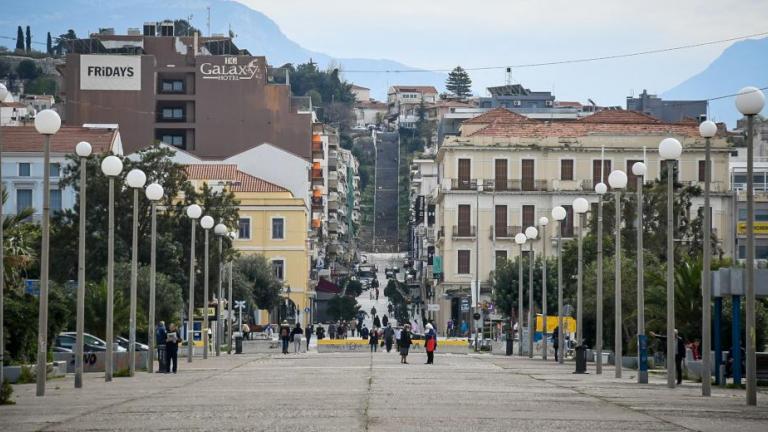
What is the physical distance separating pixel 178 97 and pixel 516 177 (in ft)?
95.5

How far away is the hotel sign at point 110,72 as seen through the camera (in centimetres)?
12025

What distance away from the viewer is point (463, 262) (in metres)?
110

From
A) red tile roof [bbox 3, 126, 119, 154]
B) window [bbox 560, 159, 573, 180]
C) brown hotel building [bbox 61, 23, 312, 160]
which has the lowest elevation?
window [bbox 560, 159, 573, 180]

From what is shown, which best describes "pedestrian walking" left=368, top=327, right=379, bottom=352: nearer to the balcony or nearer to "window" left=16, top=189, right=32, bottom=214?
"window" left=16, top=189, right=32, bottom=214

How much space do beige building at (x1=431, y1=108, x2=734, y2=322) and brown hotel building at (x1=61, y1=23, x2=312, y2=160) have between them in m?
19.7

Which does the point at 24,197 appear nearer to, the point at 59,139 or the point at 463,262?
the point at 59,139

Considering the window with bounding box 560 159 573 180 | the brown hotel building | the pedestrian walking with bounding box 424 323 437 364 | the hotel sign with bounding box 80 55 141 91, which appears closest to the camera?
the pedestrian walking with bounding box 424 323 437 364

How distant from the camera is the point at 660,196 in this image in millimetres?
83375

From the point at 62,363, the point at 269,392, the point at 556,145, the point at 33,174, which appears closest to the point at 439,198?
the point at 556,145

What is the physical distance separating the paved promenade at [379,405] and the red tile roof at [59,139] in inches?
2365

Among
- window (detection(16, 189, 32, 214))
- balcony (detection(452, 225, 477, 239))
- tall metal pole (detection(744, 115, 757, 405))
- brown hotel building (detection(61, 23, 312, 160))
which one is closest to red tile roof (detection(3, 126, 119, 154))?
window (detection(16, 189, 32, 214))

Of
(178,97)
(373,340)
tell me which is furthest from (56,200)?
(373,340)

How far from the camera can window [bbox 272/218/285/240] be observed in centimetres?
11294

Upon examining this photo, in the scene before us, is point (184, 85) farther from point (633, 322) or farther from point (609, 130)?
point (633, 322)
